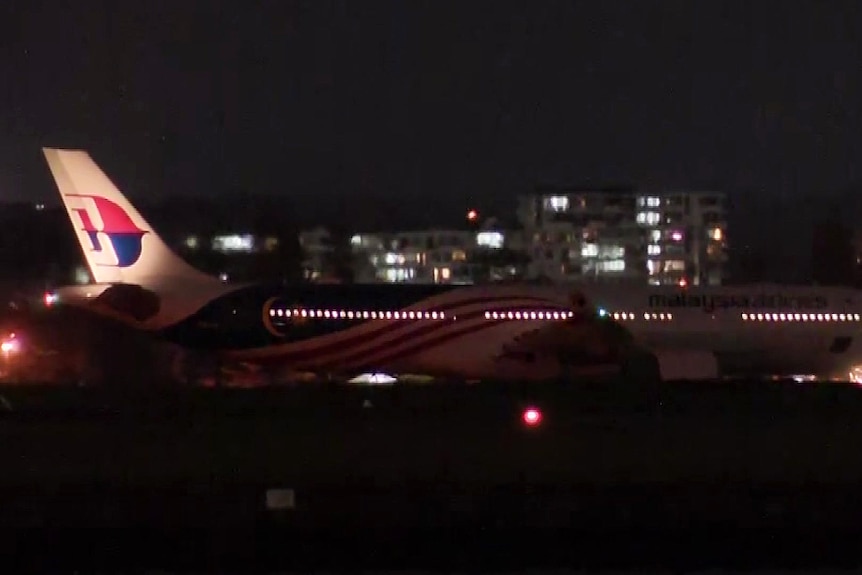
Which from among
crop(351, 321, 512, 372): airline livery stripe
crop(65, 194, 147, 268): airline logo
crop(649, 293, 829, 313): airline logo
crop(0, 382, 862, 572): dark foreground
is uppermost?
crop(65, 194, 147, 268): airline logo

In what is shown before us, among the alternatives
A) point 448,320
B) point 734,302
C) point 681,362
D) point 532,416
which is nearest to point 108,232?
point 448,320

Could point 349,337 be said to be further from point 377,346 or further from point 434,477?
point 434,477

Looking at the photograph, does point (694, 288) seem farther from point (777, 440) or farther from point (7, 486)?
point (7, 486)

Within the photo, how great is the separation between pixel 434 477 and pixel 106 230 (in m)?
19.8

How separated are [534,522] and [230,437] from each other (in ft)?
19.9

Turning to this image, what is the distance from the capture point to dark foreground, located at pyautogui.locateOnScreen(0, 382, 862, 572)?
42.2ft

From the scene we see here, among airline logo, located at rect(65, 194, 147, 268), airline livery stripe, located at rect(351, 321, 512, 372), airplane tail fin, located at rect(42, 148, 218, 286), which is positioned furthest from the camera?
airline logo, located at rect(65, 194, 147, 268)

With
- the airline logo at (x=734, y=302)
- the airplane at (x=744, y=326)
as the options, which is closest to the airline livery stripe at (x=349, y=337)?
the airplane at (x=744, y=326)

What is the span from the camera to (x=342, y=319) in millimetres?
32750

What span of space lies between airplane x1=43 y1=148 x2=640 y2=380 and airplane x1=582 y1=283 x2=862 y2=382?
129 cm

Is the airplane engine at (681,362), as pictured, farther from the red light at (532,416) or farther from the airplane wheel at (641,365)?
the red light at (532,416)

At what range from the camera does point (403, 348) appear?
3300cm

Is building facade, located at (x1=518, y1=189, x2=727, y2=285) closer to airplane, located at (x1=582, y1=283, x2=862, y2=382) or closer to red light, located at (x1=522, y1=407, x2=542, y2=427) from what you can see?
airplane, located at (x1=582, y1=283, x2=862, y2=382)

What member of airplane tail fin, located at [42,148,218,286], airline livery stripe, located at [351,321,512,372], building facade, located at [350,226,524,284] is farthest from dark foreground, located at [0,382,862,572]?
building facade, located at [350,226,524,284]
